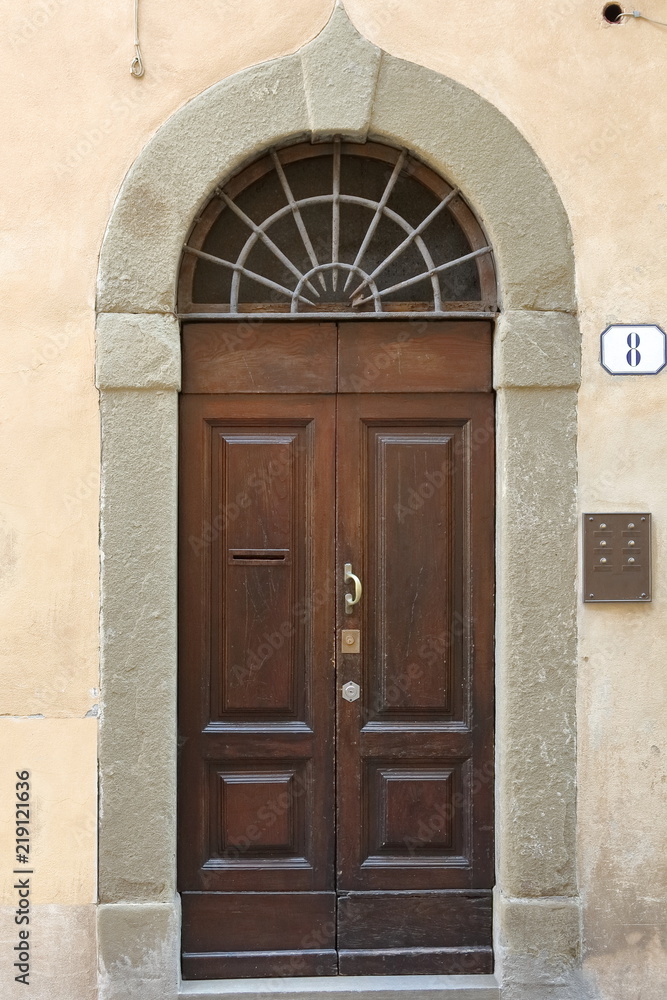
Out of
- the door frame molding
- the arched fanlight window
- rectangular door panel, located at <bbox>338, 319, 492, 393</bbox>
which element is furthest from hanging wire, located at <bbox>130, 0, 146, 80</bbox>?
rectangular door panel, located at <bbox>338, 319, 492, 393</bbox>

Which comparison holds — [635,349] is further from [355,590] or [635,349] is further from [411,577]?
[355,590]

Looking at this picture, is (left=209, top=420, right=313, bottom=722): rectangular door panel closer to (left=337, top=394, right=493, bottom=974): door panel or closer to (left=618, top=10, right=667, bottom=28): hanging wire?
(left=337, top=394, right=493, bottom=974): door panel

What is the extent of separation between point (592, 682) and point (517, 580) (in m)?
0.55

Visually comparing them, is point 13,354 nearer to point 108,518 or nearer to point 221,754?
point 108,518

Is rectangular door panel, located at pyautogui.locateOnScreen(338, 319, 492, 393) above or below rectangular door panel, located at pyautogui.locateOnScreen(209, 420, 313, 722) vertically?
above

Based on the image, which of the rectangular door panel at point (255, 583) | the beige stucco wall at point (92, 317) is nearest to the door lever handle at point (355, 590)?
the rectangular door panel at point (255, 583)

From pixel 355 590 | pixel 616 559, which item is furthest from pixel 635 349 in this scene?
pixel 355 590

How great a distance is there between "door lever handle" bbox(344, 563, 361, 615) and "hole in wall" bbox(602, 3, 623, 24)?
2630 mm

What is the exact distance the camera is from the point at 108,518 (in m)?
3.89

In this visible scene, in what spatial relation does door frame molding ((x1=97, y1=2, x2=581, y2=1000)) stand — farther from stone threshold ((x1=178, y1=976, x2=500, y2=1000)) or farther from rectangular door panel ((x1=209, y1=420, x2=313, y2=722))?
rectangular door panel ((x1=209, y1=420, x2=313, y2=722))

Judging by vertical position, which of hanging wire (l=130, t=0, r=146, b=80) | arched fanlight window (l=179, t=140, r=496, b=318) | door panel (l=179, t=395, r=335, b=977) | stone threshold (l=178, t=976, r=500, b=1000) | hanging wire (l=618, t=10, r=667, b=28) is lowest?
stone threshold (l=178, t=976, r=500, b=1000)

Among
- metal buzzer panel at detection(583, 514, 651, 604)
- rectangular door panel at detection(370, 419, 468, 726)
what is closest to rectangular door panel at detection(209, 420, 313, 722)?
rectangular door panel at detection(370, 419, 468, 726)

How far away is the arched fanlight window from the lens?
4.02 meters

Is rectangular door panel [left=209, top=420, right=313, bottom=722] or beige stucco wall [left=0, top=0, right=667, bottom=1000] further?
rectangular door panel [left=209, top=420, right=313, bottom=722]
